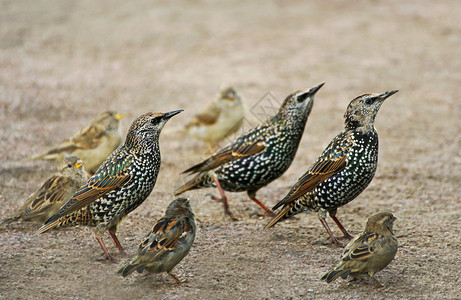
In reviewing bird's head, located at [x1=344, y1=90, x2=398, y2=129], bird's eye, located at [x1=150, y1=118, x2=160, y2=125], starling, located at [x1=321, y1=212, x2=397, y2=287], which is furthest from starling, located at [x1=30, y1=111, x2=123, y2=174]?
starling, located at [x1=321, y1=212, x2=397, y2=287]

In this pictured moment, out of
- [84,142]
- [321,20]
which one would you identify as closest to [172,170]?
[84,142]

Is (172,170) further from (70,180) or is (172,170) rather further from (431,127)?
(431,127)

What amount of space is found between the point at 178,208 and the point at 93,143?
2.32 m

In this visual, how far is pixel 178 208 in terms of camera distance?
504cm

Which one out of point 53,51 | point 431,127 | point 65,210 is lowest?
point 431,127

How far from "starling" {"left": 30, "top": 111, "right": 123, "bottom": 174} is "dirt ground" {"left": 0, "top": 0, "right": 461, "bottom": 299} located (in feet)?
1.39

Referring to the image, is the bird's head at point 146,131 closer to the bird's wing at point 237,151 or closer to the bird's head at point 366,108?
the bird's wing at point 237,151

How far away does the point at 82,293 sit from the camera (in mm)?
4711

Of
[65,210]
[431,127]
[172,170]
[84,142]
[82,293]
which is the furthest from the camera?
[431,127]

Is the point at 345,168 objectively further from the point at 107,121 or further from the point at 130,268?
the point at 107,121

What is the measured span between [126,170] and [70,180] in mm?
964

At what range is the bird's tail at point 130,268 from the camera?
4547mm

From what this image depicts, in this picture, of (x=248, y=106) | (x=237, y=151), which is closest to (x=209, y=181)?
(x=237, y=151)

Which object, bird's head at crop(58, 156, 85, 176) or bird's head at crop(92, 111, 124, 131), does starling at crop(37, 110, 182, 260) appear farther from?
bird's head at crop(92, 111, 124, 131)
